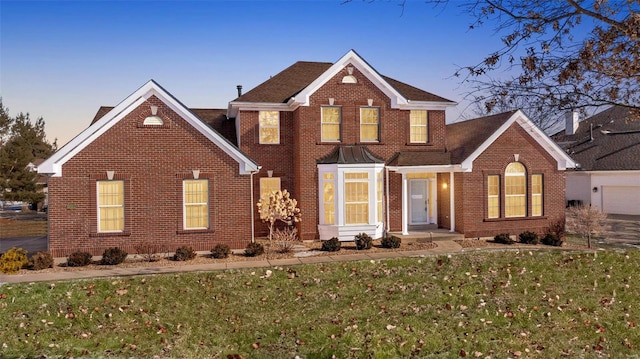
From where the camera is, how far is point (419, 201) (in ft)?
69.0

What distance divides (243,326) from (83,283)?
5175 millimetres

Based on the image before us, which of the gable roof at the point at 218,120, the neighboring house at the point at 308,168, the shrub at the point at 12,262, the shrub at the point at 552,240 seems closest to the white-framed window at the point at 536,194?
the neighboring house at the point at 308,168

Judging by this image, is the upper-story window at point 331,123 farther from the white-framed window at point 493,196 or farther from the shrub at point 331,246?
the white-framed window at point 493,196

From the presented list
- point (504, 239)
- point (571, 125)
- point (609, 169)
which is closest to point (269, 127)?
point (504, 239)

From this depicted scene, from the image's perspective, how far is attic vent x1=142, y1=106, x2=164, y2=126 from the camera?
53.4 feet

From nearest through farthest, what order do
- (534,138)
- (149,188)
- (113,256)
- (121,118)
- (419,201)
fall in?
1. (113,256)
2. (121,118)
3. (149,188)
4. (534,138)
5. (419,201)

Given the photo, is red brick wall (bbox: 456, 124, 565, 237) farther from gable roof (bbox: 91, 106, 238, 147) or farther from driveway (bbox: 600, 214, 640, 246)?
gable roof (bbox: 91, 106, 238, 147)

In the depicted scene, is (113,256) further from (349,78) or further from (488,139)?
(488,139)

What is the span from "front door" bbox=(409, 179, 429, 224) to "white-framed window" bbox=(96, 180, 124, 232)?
12405 millimetres


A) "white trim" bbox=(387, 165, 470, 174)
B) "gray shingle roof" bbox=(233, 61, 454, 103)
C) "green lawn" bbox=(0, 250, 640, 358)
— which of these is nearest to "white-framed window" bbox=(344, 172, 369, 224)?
"white trim" bbox=(387, 165, 470, 174)

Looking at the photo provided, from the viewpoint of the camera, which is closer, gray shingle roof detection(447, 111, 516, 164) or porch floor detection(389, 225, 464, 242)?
A: porch floor detection(389, 225, 464, 242)

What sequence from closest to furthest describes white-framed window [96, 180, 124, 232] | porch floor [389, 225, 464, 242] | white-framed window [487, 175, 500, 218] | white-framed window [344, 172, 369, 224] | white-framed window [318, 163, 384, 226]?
white-framed window [96, 180, 124, 232] → porch floor [389, 225, 464, 242] → white-framed window [318, 163, 384, 226] → white-framed window [344, 172, 369, 224] → white-framed window [487, 175, 500, 218]

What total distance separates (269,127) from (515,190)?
37.3 feet

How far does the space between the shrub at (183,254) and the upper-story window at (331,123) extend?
7.44 meters
